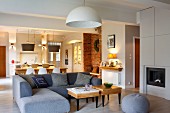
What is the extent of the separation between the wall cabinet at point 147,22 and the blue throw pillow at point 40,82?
3.97 m

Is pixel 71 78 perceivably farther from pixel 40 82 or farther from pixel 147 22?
pixel 147 22

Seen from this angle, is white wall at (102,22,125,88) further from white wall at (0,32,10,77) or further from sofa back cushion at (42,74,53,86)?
white wall at (0,32,10,77)

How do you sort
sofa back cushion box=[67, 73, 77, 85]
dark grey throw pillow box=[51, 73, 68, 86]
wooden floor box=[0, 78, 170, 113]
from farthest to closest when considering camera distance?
sofa back cushion box=[67, 73, 77, 85] < dark grey throw pillow box=[51, 73, 68, 86] < wooden floor box=[0, 78, 170, 113]

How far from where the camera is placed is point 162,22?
5766mm

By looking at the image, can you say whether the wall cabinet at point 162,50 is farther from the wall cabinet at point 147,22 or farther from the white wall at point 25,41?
the white wall at point 25,41

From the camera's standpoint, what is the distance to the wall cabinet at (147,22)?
619cm

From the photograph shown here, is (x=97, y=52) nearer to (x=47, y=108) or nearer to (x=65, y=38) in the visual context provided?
(x=65, y=38)

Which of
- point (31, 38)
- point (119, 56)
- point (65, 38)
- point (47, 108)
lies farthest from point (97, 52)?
point (47, 108)

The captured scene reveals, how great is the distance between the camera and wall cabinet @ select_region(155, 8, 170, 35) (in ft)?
18.4

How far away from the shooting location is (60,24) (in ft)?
26.7

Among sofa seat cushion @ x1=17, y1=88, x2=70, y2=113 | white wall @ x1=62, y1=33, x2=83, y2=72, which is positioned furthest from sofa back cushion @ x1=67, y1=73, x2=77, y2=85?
white wall @ x1=62, y1=33, x2=83, y2=72

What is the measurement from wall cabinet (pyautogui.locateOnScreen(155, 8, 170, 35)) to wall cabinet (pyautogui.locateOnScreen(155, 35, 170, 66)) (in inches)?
7.7

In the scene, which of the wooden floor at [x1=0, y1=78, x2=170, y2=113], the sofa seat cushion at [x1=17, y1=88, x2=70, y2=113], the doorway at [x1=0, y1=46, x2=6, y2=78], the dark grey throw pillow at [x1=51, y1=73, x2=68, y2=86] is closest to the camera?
the sofa seat cushion at [x1=17, y1=88, x2=70, y2=113]

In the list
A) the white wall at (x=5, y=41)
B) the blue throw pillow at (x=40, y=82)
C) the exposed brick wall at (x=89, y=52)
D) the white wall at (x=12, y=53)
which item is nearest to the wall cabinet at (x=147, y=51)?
the blue throw pillow at (x=40, y=82)
